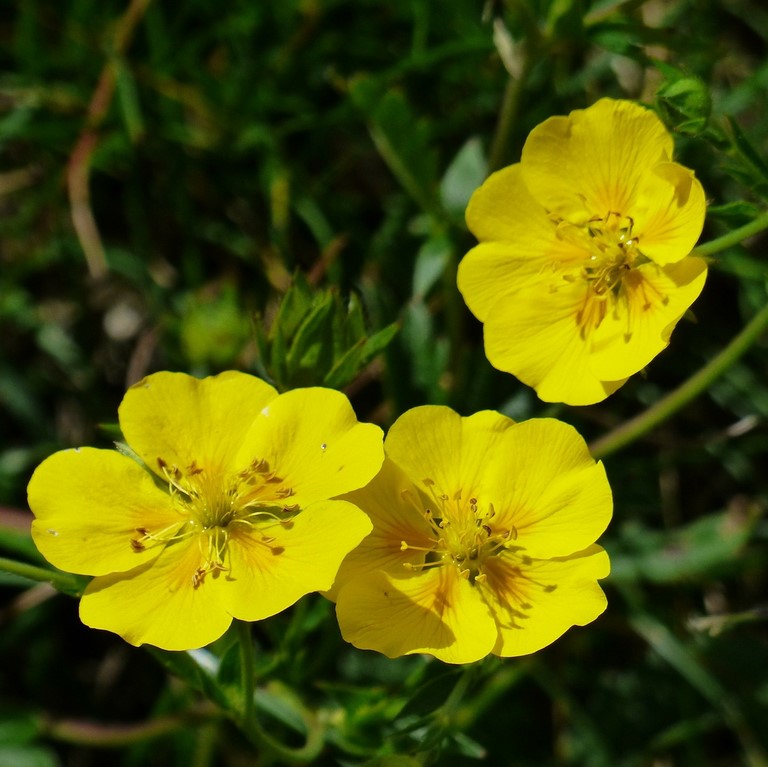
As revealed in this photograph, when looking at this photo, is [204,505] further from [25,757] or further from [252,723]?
[25,757]

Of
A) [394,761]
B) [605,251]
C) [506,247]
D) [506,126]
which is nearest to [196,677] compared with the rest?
[394,761]

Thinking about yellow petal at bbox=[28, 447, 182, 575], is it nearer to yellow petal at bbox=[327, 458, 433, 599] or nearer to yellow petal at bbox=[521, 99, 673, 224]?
yellow petal at bbox=[327, 458, 433, 599]

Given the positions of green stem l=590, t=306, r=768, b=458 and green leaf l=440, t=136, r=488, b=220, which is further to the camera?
green leaf l=440, t=136, r=488, b=220

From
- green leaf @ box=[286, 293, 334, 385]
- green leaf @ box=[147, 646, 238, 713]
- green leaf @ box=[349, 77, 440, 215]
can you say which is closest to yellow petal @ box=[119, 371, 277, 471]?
green leaf @ box=[286, 293, 334, 385]

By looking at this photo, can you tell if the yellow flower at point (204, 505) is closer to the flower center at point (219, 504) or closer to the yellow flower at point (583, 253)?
the flower center at point (219, 504)

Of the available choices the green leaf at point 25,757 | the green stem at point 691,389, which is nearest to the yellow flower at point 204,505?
the green stem at point 691,389

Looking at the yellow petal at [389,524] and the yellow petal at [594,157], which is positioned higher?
Answer: the yellow petal at [594,157]
